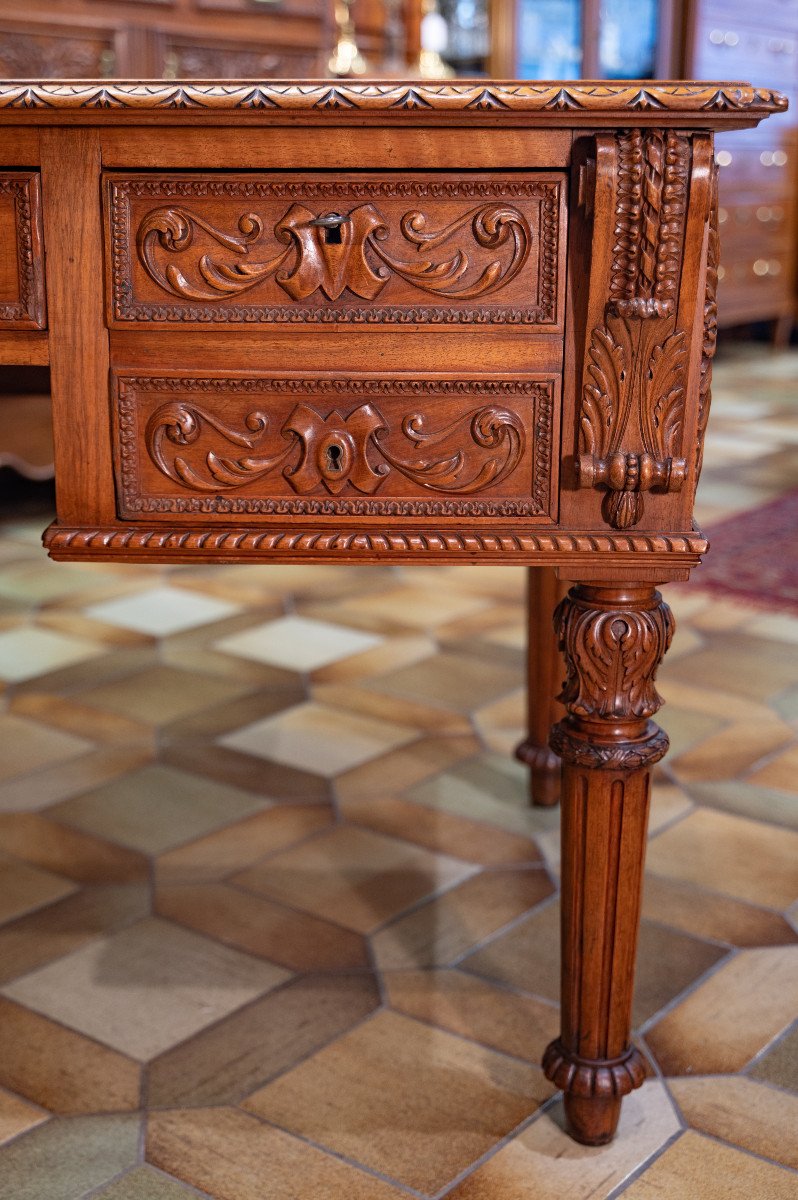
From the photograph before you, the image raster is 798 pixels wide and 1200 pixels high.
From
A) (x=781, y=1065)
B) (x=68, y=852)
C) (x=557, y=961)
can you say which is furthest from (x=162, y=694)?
(x=781, y=1065)

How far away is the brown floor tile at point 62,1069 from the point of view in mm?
1312

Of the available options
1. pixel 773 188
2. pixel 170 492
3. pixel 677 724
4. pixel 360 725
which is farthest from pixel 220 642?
pixel 773 188

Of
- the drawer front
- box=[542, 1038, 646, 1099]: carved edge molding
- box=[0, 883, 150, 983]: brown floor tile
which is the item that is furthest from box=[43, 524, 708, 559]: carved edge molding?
box=[0, 883, 150, 983]: brown floor tile

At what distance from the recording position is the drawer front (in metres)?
1.02

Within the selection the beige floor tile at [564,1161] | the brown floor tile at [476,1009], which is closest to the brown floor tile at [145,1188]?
the beige floor tile at [564,1161]

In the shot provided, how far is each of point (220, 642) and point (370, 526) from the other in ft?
5.55

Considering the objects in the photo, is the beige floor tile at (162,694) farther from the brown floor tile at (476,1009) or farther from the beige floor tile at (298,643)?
the brown floor tile at (476,1009)

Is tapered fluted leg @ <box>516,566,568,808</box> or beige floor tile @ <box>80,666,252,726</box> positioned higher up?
tapered fluted leg @ <box>516,566,568,808</box>

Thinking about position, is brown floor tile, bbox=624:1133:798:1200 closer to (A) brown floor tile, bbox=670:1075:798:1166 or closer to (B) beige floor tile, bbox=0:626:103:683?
(A) brown floor tile, bbox=670:1075:798:1166

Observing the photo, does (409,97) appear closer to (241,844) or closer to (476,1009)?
(476,1009)

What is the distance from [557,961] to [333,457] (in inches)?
31.1

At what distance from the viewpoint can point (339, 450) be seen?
3.54 ft

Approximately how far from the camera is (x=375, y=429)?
107 cm

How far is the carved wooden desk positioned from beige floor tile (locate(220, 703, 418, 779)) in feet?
3.52
